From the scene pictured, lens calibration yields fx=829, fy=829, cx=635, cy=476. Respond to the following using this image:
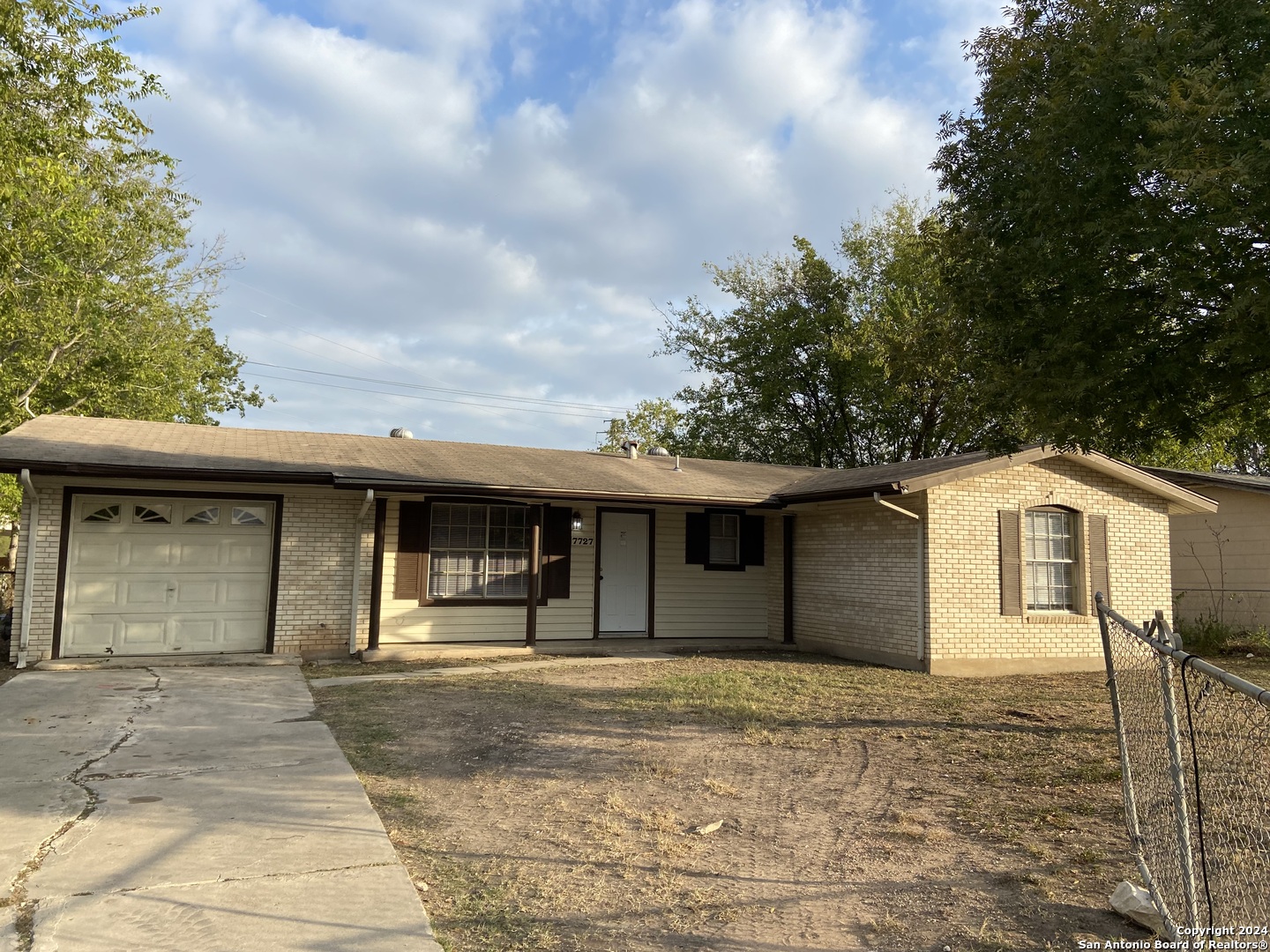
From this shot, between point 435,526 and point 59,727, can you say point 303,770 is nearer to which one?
point 59,727

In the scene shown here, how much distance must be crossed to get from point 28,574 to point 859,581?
11.5m

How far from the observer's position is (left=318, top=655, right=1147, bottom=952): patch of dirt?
376 centimetres

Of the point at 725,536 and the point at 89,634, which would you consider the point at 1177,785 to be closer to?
the point at 725,536

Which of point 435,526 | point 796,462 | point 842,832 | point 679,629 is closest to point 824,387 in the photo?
point 796,462

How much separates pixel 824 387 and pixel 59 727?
25511 millimetres

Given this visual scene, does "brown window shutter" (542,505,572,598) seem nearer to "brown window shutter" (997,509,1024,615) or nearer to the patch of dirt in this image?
the patch of dirt

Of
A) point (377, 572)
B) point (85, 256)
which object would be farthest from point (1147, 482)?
point (85, 256)

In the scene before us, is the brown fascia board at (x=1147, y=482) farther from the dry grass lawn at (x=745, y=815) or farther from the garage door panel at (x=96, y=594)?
the garage door panel at (x=96, y=594)

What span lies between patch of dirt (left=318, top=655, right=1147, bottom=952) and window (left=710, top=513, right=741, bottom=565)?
5567mm

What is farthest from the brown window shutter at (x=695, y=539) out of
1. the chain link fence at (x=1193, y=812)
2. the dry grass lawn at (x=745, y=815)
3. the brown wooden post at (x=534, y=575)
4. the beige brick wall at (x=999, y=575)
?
the chain link fence at (x=1193, y=812)

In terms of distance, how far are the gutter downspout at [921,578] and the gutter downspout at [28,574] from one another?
36.8 ft

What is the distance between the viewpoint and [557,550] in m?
13.7

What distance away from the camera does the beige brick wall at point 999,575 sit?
11609 millimetres

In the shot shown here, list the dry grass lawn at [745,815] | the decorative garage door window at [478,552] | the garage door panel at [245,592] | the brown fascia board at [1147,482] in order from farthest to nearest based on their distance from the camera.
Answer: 1. the decorative garage door window at [478,552]
2. the brown fascia board at [1147,482]
3. the garage door panel at [245,592]
4. the dry grass lawn at [745,815]
